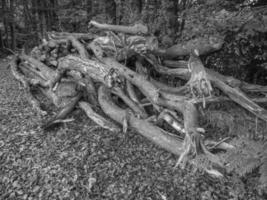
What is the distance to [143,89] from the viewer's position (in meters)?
4.85

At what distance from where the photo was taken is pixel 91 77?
17.6 ft

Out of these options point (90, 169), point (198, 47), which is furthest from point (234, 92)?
point (90, 169)

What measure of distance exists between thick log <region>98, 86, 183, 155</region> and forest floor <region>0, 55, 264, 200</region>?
0.20 m

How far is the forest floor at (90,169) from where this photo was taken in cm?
322

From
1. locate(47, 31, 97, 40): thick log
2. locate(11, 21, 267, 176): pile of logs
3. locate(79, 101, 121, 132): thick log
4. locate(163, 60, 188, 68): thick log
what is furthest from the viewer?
locate(47, 31, 97, 40): thick log

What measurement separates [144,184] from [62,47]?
6.15m

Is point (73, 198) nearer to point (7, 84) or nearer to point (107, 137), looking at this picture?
point (107, 137)

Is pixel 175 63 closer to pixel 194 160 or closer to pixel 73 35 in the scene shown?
pixel 194 160

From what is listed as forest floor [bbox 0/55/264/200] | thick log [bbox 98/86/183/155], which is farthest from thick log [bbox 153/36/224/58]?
forest floor [bbox 0/55/264/200]

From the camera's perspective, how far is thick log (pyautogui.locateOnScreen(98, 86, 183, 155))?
396cm

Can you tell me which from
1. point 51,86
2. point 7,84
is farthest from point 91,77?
point 7,84

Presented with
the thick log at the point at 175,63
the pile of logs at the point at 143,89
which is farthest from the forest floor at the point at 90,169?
the thick log at the point at 175,63

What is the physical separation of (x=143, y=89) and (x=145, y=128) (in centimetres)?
→ 97

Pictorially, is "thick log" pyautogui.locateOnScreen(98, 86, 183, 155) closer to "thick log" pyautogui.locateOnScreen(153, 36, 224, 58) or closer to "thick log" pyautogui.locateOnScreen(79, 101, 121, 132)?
"thick log" pyautogui.locateOnScreen(79, 101, 121, 132)
